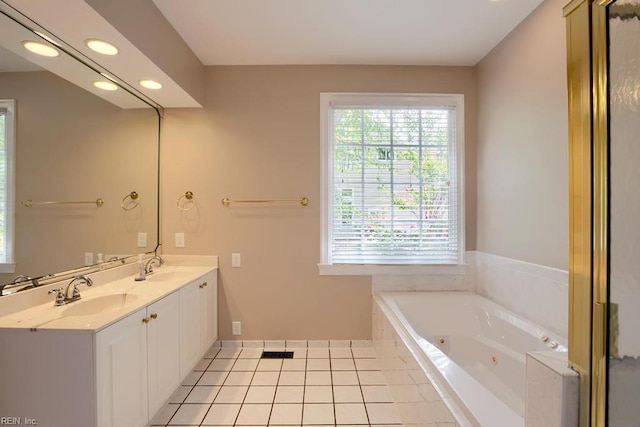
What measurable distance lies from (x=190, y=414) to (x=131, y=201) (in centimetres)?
163

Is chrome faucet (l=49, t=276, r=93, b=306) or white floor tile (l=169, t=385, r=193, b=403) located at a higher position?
chrome faucet (l=49, t=276, r=93, b=306)

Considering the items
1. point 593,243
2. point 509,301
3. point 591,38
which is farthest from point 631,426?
point 509,301

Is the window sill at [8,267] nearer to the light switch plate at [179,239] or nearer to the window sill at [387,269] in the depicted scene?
the light switch plate at [179,239]

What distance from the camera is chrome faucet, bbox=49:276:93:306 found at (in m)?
1.54

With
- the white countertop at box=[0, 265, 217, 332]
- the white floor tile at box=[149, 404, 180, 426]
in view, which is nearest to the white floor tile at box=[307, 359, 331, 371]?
the white floor tile at box=[149, 404, 180, 426]

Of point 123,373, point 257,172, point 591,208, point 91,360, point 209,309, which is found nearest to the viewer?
point 591,208

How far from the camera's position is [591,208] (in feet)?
2.14

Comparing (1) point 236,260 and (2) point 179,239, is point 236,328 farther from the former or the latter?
(2) point 179,239

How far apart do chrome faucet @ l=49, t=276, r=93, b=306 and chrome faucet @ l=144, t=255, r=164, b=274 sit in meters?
0.53

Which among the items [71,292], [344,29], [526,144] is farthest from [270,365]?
[344,29]

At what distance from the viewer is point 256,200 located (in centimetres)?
257

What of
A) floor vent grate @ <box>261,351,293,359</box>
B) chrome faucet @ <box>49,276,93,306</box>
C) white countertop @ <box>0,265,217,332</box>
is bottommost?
floor vent grate @ <box>261,351,293,359</box>

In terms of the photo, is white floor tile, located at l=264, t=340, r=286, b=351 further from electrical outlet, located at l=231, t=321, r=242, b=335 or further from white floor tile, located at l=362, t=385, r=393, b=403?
white floor tile, located at l=362, t=385, r=393, b=403

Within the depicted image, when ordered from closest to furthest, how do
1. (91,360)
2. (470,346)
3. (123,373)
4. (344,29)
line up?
(91,360) < (123,373) < (344,29) < (470,346)
